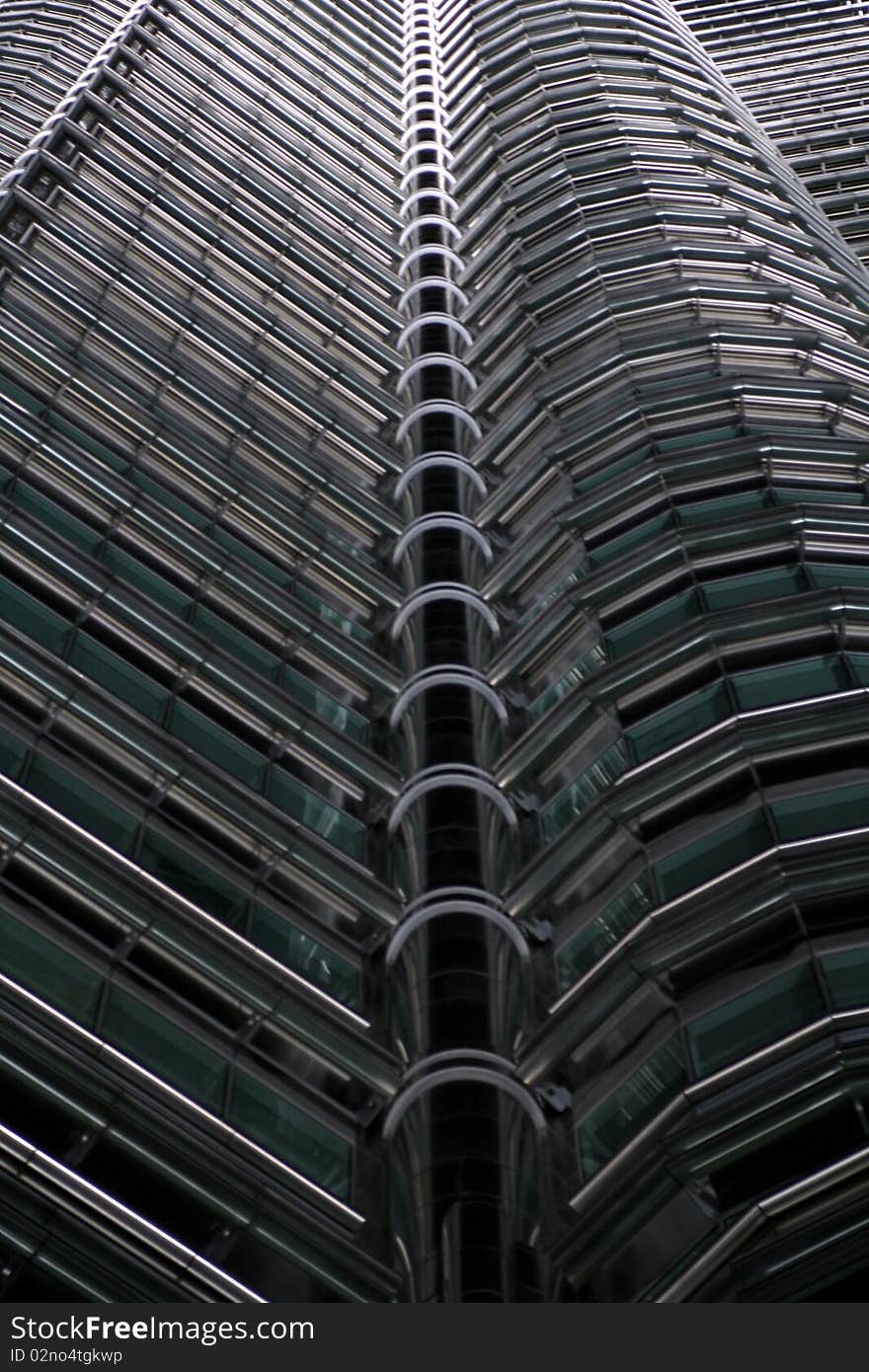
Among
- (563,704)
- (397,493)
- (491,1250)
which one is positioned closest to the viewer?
(491,1250)

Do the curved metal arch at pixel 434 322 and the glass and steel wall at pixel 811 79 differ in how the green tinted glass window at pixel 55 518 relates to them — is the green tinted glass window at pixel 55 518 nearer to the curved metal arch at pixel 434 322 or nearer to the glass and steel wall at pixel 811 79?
the curved metal arch at pixel 434 322

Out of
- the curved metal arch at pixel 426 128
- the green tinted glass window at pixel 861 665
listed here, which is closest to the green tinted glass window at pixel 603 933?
the green tinted glass window at pixel 861 665

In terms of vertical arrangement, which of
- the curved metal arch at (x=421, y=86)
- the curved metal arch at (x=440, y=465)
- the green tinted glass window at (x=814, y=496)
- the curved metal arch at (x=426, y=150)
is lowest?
the green tinted glass window at (x=814, y=496)

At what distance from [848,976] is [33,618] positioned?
10.3 m

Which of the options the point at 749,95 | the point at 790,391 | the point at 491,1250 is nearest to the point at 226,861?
the point at 491,1250

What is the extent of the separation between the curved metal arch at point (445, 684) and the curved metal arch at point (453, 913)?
388cm

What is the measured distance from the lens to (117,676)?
23.4 meters

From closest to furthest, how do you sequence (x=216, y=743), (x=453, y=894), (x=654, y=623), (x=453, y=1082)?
(x=453, y=1082) → (x=453, y=894) → (x=654, y=623) → (x=216, y=743)

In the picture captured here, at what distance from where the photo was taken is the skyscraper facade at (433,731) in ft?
58.2

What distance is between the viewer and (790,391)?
2659 centimetres

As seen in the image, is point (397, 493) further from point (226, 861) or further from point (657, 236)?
point (226, 861)

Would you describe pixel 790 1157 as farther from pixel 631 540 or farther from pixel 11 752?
pixel 631 540

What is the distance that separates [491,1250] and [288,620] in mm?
10017

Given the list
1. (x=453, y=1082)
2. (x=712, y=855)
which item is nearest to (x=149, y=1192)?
(x=453, y=1082)
